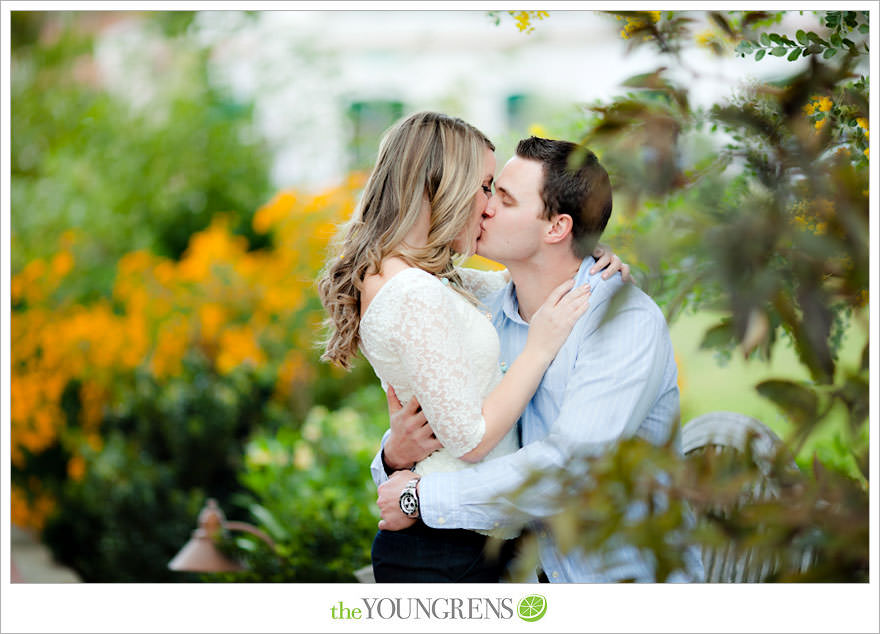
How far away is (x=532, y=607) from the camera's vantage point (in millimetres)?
1759

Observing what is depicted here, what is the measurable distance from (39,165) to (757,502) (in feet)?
19.7

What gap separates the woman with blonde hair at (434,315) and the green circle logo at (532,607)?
11 cm

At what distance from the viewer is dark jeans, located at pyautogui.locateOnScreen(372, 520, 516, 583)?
184cm

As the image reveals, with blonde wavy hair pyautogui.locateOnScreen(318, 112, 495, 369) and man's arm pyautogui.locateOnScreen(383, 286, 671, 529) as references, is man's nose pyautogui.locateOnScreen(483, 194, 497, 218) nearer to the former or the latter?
blonde wavy hair pyautogui.locateOnScreen(318, 112, 495, 369)

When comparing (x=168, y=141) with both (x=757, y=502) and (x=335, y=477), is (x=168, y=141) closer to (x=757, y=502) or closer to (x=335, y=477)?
(x=335, y=477)

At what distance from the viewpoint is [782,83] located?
1113 mm

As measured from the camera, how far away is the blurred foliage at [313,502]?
3.07m

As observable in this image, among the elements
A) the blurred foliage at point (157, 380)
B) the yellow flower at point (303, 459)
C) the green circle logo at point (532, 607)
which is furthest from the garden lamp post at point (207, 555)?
the green circle logo at point (532, 607)

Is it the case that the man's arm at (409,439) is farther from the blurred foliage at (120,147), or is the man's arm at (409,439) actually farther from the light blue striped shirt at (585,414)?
the blurred foliage at (120,147)

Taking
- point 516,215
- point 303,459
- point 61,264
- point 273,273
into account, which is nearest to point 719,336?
point 516,215

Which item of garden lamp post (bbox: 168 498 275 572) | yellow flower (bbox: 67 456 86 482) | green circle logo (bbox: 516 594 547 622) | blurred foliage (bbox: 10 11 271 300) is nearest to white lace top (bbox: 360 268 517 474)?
green circle logo (bbox: 516 594 547 622)

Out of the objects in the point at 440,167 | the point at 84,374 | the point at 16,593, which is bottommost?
the point at 84,374

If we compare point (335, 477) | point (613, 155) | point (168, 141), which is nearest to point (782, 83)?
point (613, 155)

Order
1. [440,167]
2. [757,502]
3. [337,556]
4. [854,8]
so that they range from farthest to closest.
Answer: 1. [337,556]
2. [440,167]
3. [854,8]
4. [757,502]
